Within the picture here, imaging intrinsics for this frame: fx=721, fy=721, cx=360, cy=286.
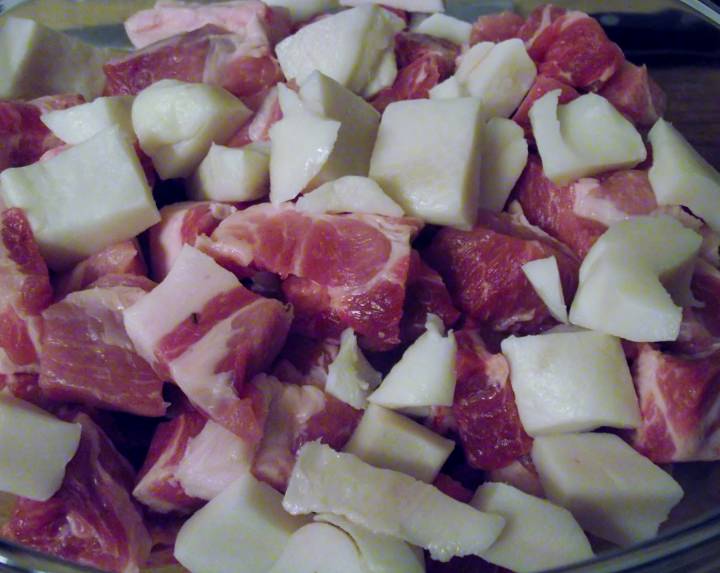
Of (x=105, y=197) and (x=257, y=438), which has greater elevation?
(x=105, y=197)

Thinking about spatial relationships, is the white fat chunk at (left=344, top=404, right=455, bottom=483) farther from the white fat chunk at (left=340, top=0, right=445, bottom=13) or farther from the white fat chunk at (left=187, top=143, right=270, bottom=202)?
the white fat chunk at (left=340, top=0, right=445, bottom=13)

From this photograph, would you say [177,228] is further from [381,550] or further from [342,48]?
[381,550]

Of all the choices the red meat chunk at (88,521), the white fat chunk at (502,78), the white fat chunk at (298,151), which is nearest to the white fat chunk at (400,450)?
the red meat chunk at (88,521)

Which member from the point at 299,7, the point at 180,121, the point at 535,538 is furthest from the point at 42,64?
the point at 535,538

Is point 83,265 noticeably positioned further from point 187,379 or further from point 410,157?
point 410,157

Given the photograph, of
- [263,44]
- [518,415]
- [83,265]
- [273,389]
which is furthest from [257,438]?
[263,44]

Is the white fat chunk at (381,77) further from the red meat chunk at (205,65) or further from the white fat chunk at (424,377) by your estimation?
the white fat chunk at (424,377)
